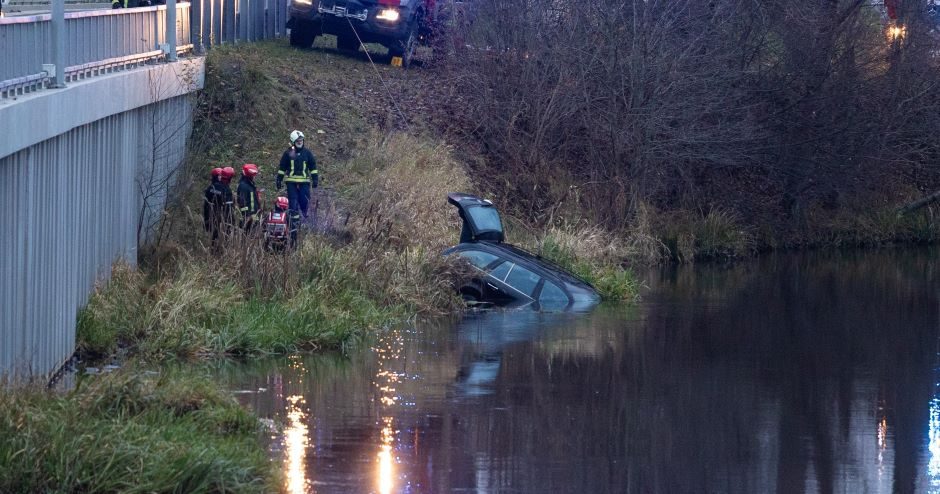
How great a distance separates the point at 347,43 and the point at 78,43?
730 inches

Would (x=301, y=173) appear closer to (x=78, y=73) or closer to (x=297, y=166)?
(x=297, y=166)

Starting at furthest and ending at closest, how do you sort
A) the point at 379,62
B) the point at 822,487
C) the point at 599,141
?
1. the point at 379,62
2. the point at 599,141
3. the point at 822,487

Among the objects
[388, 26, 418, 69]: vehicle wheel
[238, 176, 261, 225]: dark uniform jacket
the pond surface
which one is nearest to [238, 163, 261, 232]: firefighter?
[238, 176, 261, 225]: dark uniform jacket

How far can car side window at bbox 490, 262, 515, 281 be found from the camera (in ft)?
63.1

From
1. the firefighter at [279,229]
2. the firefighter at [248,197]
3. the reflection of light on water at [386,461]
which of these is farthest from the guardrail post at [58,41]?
the firefighter at [248,197]

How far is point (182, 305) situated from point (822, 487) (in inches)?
303

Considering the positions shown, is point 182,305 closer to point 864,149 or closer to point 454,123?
point 454,123

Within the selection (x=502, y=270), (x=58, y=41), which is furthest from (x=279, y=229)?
(x=58, y=41)

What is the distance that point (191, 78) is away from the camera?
22.0 m

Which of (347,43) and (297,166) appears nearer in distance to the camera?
(297,166)

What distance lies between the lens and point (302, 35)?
32188mm

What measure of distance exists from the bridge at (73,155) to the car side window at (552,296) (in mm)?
5891

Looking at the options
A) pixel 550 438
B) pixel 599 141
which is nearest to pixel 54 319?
pixel 550 438

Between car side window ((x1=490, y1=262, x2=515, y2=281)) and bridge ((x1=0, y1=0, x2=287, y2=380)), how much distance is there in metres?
5.14
